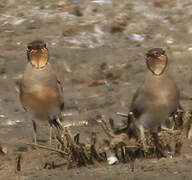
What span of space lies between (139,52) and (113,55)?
37cm

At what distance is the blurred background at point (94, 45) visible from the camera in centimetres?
841

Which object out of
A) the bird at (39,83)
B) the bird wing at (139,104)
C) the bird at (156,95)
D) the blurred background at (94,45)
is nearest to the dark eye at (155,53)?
the bird at (156,95)

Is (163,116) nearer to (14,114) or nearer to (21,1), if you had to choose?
(14,114)

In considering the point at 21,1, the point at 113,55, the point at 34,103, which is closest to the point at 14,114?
the point at 34,103

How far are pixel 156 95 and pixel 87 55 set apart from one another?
400cm

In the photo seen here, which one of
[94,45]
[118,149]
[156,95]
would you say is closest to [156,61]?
[156,95]

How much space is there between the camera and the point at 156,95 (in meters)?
5.75

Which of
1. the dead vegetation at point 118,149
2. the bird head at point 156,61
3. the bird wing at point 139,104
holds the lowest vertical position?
the dead vegetation at point 118,149

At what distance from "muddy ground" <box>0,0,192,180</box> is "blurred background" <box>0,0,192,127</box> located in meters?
0.01

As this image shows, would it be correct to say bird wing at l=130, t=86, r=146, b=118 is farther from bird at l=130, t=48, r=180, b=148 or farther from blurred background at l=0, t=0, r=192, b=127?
blurred background at l=0, t=0, r=192, b=127

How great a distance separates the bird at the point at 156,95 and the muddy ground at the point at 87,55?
1.12 ft

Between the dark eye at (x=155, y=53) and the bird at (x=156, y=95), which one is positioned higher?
the dark eye at (x=155, y=53)

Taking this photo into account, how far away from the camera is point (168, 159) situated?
4.99m

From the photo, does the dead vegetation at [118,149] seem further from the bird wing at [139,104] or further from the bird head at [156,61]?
the bird head at [156,61]
